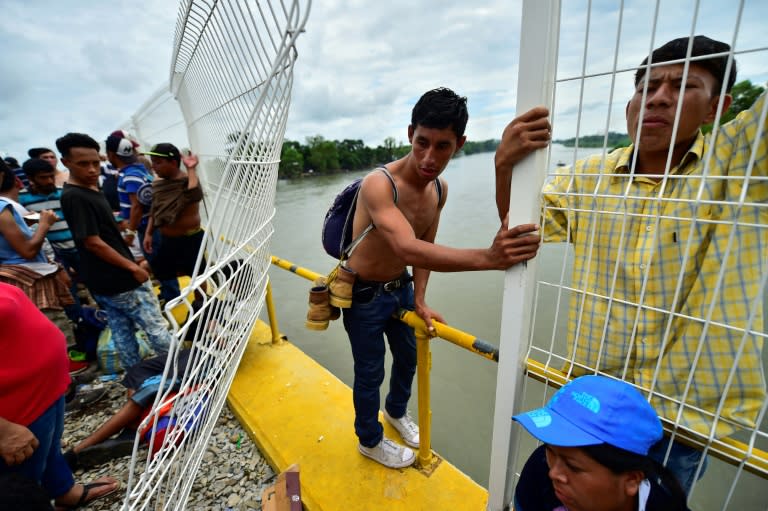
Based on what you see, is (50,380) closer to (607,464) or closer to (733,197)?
(607,464)

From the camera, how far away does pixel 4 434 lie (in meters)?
1.29

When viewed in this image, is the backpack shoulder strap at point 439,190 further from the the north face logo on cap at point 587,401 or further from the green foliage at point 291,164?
the green foliage at point 291,164

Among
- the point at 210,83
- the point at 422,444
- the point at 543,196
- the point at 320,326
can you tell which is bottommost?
the point at 422,444

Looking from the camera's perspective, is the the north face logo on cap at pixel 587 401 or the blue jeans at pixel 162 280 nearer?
the the north face logo on cap at pixel 587 401

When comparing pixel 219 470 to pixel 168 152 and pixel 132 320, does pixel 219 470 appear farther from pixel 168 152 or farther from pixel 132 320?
pixel 168 152

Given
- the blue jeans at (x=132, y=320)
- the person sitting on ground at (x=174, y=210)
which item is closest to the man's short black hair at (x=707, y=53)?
the person sitting on ground at (x=174, y=210)

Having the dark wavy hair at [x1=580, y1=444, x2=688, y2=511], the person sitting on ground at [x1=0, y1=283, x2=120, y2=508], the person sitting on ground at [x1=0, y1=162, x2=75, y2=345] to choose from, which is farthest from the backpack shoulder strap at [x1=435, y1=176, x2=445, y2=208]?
the person sitting on ground at [x1=0, y1=162, x2=75, y2=345]

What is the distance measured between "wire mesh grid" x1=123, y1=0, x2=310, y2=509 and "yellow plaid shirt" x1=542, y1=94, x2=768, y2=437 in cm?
100

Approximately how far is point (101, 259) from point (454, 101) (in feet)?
8.71

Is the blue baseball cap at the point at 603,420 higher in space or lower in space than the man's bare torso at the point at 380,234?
lower

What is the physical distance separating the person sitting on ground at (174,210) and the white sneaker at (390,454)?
6.65ft

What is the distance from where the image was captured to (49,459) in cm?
175

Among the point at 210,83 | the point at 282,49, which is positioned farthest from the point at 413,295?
the point at 210,83

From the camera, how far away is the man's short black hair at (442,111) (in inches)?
53.5
